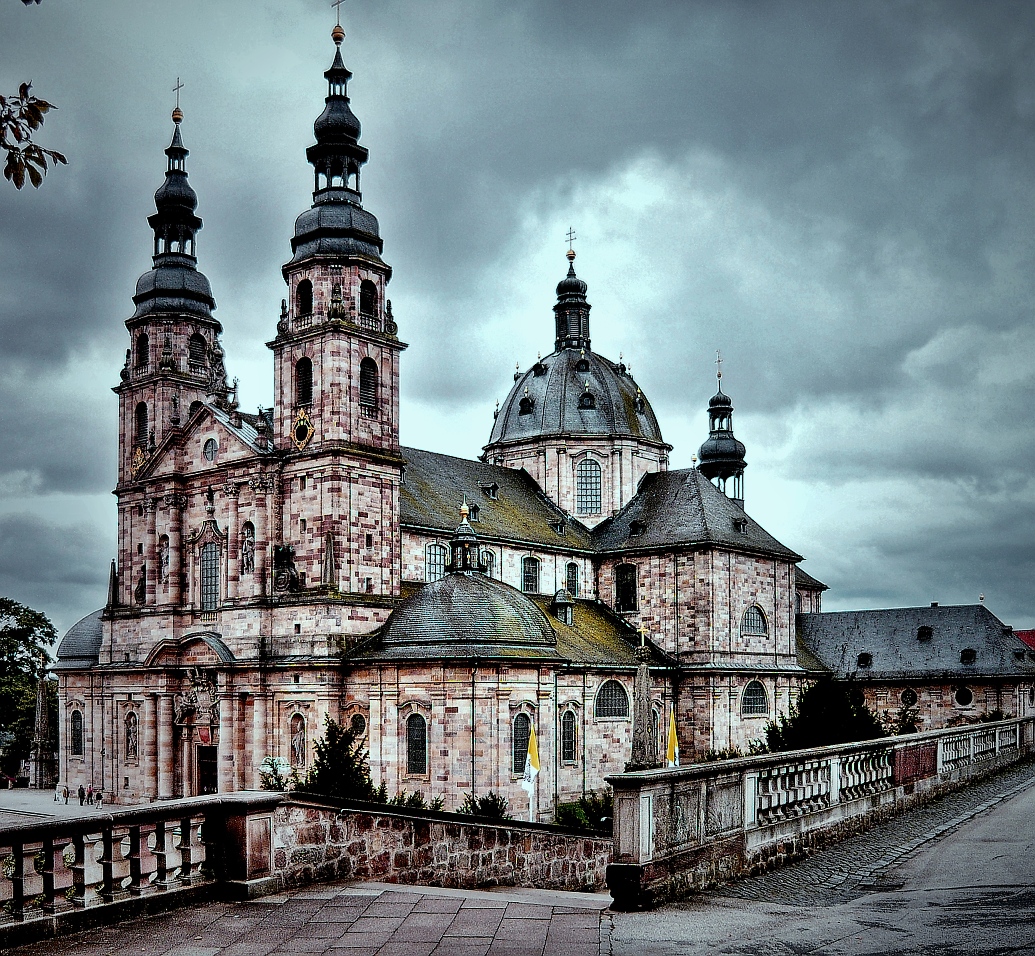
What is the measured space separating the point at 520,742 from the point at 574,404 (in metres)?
24.9

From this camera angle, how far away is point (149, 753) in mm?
48375

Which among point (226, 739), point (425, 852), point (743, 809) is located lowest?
point (226, 739)

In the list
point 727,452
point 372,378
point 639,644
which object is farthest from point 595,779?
point 727,452

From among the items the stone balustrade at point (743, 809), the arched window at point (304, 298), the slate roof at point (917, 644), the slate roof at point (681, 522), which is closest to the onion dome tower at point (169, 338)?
the arched window at point (304, 298)

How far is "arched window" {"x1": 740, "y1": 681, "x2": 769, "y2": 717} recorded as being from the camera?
181ft

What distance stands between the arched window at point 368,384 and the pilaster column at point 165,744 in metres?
14.0

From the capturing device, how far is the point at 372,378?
152ft

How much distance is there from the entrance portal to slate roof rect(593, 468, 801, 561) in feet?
68.1

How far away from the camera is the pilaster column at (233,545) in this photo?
46.5 metres

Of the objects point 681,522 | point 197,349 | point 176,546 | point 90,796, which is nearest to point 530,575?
point 681,522

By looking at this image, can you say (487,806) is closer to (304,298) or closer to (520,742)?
Answer: (520,742)

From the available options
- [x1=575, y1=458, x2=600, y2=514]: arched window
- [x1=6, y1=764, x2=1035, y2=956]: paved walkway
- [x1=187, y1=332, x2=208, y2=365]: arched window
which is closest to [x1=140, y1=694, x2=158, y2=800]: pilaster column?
[x1=187, y1=332, x2=208, y2=365]: arched window

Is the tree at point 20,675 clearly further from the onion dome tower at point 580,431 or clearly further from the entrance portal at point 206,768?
the onion dome tower at point 580,431

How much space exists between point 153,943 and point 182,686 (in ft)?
130
